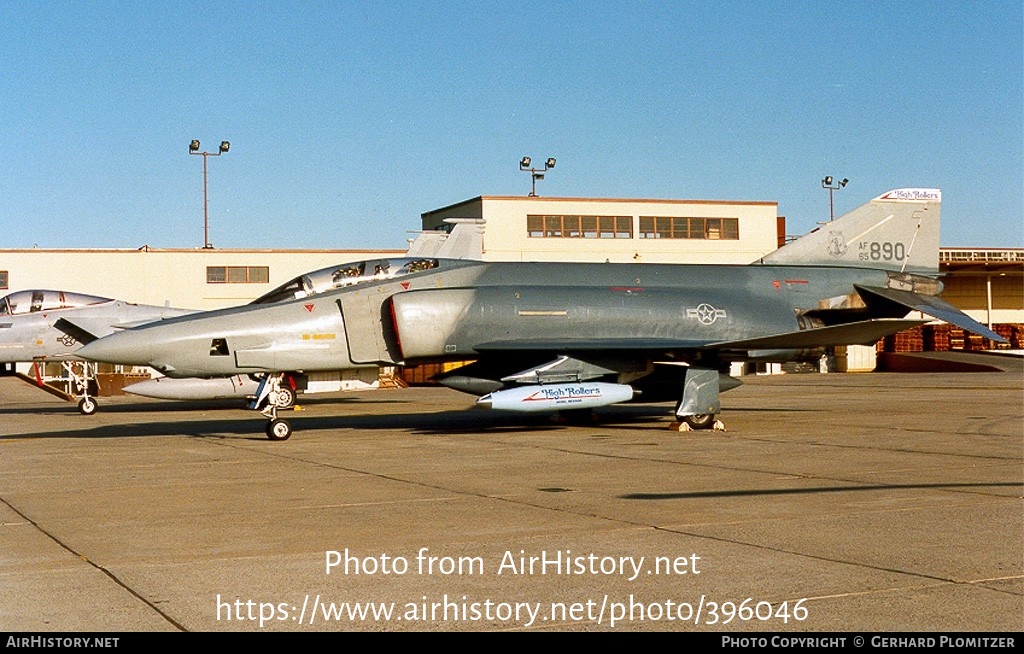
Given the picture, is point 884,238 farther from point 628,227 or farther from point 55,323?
point 628,227

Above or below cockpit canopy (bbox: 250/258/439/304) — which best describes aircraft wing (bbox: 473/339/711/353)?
below

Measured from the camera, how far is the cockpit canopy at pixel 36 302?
997 inches

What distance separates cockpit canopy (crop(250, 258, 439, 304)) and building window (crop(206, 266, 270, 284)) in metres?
26.6

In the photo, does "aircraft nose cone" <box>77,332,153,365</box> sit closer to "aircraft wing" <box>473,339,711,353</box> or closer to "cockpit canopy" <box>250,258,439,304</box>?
"cockpit canopy" <box>250,258,439,304</box>

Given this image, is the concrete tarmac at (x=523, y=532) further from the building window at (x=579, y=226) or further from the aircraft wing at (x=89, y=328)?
the building window at (x=579, y=226)

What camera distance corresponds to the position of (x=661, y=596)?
5.95 metres

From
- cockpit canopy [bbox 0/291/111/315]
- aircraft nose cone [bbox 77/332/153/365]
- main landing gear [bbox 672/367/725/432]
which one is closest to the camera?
aircraft nose cone [bbox 77/332/153/365]

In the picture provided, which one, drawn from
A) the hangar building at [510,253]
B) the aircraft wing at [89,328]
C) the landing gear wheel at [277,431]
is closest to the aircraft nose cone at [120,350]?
the landing gear wheel at [277,431]

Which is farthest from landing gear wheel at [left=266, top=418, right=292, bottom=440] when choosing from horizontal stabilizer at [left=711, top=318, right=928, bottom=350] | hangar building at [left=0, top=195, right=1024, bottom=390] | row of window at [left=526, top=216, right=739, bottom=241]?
row of window at [left=526, top=216, right=739, bottom=241]

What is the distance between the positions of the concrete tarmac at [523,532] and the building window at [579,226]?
100ft

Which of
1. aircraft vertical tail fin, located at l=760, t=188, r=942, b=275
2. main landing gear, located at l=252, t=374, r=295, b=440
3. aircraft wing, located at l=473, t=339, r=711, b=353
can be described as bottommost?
main landing gear, located at l=252, t=374, r=295, b=440

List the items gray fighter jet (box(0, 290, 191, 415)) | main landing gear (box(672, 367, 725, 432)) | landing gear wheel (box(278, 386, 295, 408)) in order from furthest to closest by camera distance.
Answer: gray fighter jet (box(0, 290, 191, 415)) < main landing gear (box(672, 367, 725, 432)) < landing gear wheel (box(278, 386, 295, 408))

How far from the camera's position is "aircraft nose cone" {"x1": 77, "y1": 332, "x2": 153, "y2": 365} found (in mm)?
15555

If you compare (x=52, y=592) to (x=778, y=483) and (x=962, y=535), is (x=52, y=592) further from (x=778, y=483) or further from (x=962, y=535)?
(x=778, y=483)
